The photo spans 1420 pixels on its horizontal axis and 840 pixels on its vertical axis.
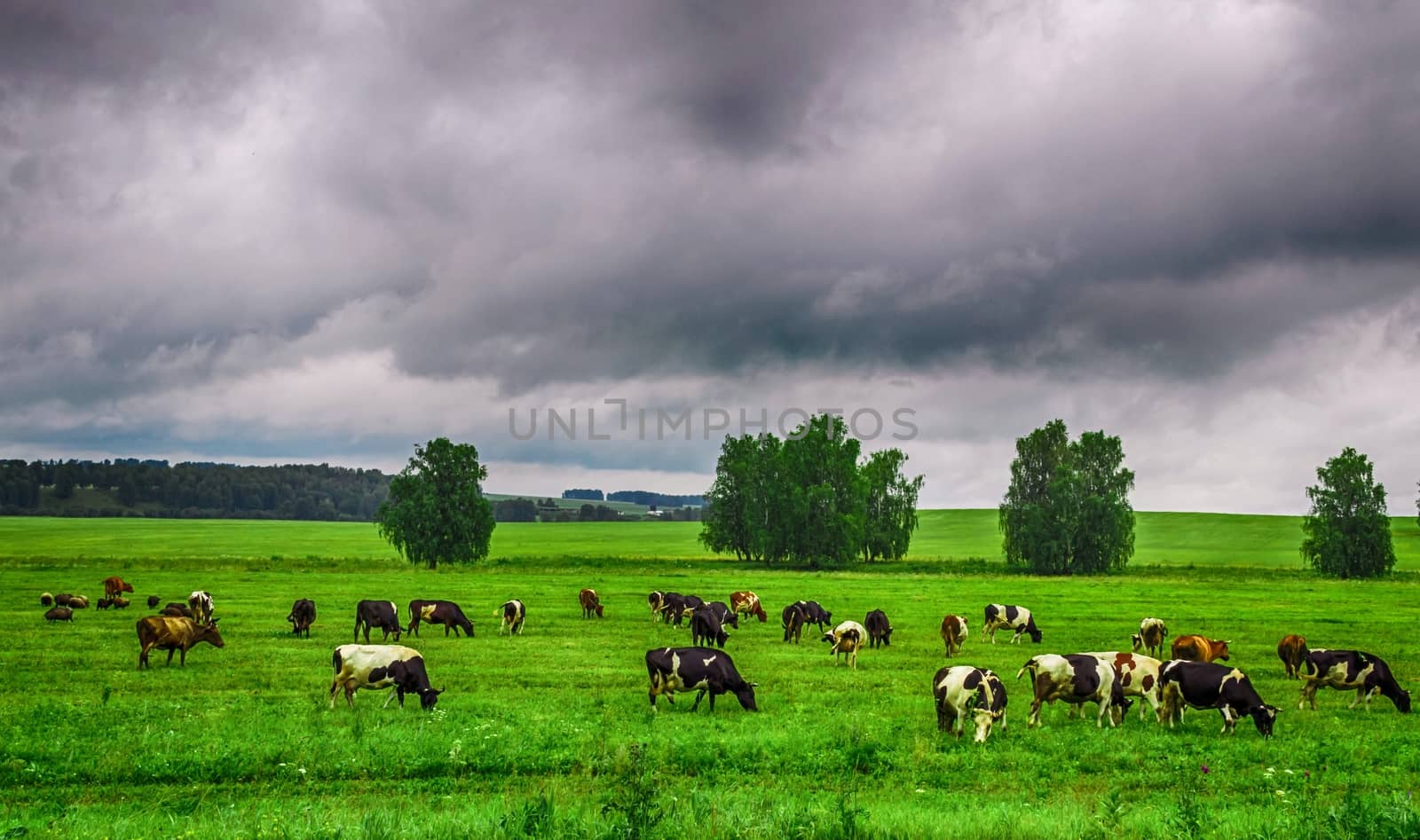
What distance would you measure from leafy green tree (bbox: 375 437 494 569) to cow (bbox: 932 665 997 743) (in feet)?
256

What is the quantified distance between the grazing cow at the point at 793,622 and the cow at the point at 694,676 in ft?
42.6

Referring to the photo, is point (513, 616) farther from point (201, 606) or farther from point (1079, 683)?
point (1079, 683)

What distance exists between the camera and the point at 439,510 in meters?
93.1

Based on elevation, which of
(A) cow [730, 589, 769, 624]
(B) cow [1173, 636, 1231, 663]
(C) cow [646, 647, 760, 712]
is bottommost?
(A) cow [730, 589, 769, 624]

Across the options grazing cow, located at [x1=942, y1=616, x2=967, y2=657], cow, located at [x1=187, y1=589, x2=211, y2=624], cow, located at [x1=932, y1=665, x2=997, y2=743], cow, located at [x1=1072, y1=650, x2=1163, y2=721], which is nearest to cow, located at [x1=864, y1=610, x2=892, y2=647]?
grazing cow, located at [x1=942, y1=616, x2=967, y2=657]

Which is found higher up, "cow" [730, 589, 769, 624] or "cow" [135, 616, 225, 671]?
Result: "cow" [135, 616, 225, 671]

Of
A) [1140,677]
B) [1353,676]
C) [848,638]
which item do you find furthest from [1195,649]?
[848,638]

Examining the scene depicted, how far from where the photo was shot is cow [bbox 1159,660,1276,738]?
18.0 m

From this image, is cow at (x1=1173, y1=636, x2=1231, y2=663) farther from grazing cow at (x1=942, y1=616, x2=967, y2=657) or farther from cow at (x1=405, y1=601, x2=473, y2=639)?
cow at (x1=405, y1=601, x2=473, y2=639)

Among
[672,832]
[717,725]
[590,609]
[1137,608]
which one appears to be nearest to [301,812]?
[672,832]

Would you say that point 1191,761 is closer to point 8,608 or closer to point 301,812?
point 301,812

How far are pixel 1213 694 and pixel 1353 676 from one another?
5385mm

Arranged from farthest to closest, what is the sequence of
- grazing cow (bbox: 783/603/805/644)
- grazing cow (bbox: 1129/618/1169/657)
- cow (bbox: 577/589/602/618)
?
1. cow (bbox: 577/589/602/618)
2. grazing cow (bbox: 783/603/805/644)
3. grazing cow (bbox: 1129/618/1169/657)

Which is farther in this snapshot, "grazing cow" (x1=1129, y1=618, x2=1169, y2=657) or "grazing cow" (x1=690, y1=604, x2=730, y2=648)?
"grazing cow" (x1=1129, y1=618, x2=1169, y2=657)
